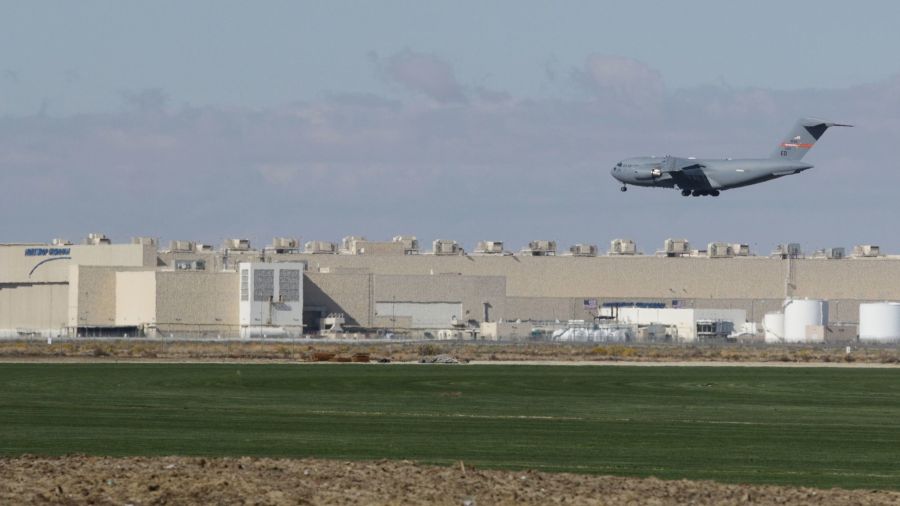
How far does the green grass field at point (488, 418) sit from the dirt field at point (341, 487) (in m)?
4.54

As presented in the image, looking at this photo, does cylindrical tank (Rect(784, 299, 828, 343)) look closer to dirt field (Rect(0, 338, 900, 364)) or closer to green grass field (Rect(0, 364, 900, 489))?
dirt field (Rect(0, 338, 900, 364))

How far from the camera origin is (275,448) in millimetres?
41250

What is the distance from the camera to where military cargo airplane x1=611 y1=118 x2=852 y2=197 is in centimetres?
13762

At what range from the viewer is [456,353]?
13750cm

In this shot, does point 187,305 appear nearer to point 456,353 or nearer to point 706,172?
point 456,353

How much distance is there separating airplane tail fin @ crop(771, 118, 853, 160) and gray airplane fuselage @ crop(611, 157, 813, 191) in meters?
11.6

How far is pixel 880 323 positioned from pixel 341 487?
577 feet

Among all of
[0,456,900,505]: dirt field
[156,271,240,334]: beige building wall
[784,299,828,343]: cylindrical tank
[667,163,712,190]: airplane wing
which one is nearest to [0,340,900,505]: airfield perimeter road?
[0,456,900,505]: dirt field

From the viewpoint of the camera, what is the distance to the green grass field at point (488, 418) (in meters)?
39.6

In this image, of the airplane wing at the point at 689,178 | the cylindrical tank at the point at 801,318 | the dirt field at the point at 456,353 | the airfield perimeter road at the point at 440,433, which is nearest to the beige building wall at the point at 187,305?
the dirt field at the point at 456,353

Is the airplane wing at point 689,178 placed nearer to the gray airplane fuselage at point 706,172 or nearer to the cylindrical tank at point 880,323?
the gray airplane fuselage at point 706,172

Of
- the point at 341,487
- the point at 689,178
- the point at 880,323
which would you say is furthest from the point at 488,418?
the point at 880,323

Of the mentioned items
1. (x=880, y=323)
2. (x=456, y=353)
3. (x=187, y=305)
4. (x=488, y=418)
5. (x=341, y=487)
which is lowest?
(x=488, y=418)

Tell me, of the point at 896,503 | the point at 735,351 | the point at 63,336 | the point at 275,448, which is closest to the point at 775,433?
the point at 275,448
